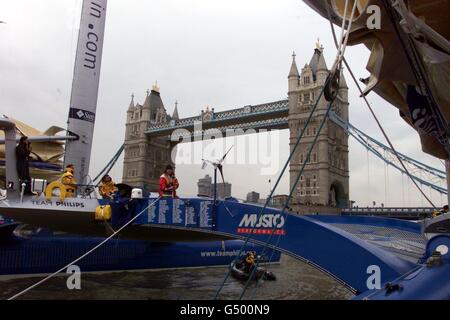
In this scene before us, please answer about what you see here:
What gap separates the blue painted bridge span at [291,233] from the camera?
7.32m

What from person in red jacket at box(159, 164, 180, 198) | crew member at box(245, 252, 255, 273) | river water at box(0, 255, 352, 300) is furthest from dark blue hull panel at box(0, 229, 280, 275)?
person in red jacket at box(159, 164, 180, 198)

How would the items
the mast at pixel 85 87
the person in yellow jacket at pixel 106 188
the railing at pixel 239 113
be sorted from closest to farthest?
the person in yellow jacket at pixel 106 188, the mast at pixel 85 87, the railing at pixel 239 113

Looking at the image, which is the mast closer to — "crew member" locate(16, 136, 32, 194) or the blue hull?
the blue hull

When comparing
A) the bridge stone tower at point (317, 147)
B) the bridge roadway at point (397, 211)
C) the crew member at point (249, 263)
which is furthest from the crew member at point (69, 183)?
the bridge roadway at point (397, 211)

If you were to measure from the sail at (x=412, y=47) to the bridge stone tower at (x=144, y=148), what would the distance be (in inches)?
3418

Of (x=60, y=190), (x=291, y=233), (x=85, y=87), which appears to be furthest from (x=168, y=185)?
(x=85, y=87)

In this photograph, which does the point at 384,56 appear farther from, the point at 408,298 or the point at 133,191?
the point at 133,191

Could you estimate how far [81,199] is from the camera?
1279 centimetres

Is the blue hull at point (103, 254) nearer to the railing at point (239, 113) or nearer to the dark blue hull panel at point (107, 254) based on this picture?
the dark blue hull panel at point (107, 254)

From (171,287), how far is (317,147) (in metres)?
57.7

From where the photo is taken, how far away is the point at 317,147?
69250 millimetres

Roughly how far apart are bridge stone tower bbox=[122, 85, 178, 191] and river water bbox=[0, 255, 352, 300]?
75.3 m
